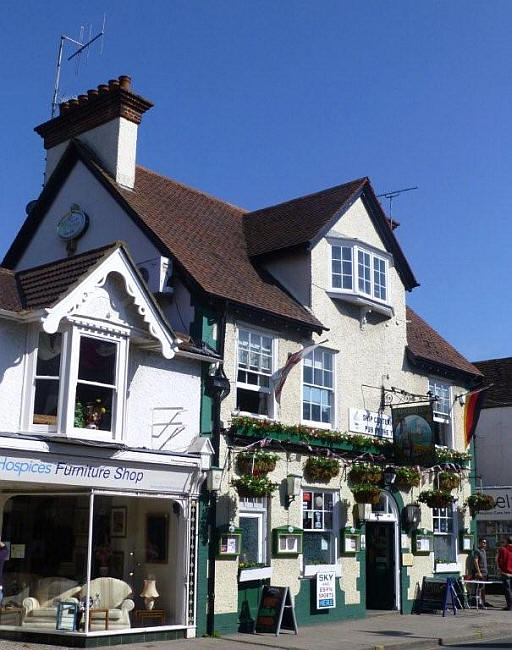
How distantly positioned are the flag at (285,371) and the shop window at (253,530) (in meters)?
2.16

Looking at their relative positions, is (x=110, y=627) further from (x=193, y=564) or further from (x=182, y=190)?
(x=182, y=190)

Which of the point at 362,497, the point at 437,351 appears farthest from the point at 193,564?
the point at 437,351

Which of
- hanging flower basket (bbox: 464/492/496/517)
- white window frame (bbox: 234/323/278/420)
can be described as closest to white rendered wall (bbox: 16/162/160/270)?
white window frame (bbox: 234/323/278/420)

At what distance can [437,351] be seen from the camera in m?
23.3

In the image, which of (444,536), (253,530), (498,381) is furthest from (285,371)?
(498,381)

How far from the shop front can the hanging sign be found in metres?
3.48

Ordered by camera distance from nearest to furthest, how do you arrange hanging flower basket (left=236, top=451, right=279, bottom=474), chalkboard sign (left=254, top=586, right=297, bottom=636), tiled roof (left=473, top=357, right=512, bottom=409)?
chalkboard sign (left=254, top=586, right=297, bottom=636) < hanging flower basket (left=236, top=451, right=279, bottom=474) < tiled roof (left=473, top=357, right=512, bottom=409)

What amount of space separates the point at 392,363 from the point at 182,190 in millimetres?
6753

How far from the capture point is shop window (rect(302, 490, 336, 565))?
17984mm

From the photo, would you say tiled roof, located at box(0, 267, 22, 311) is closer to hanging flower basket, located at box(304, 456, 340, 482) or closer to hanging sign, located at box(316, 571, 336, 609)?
hanging flower basket, located at box(304, 456, 340, 482)

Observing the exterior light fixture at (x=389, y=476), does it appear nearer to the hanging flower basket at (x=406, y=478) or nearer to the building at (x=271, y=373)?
the building at (x=271, y=373)

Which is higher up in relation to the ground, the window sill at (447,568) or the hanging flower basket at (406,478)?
the hanging flower basket at (406,478)

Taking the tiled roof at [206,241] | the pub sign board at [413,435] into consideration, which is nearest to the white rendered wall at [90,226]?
the tiled roof at [206,241]

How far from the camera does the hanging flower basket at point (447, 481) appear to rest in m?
21.4
